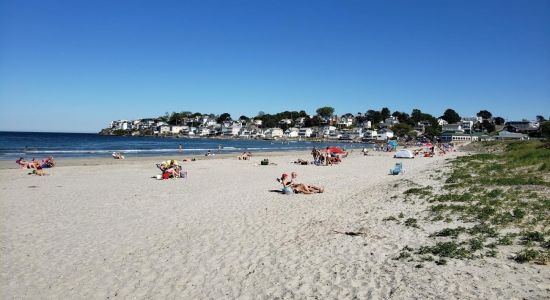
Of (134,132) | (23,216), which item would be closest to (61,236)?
(23,216)

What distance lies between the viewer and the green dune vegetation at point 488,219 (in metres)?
7.19

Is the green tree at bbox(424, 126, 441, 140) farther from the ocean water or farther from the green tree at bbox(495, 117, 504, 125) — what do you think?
the ocean water

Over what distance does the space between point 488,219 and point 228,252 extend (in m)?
6.28

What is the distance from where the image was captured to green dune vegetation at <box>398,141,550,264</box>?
7.19 metres

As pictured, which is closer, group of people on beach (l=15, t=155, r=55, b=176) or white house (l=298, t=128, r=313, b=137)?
group of people on beach (l=15, t=155, r=55, b=176)

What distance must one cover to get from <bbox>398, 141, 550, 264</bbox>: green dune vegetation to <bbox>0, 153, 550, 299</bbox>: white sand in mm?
430

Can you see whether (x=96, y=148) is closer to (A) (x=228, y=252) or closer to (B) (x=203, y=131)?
(A) (x=228, y=252)

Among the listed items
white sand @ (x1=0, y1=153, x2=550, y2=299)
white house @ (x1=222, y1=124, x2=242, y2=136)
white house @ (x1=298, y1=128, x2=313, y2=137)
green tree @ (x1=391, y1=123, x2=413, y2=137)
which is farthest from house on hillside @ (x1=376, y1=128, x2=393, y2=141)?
white sand @ (x1=0, y1=153, x2=550, y2=299)

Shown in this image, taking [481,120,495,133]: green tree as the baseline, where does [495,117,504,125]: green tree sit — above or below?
above

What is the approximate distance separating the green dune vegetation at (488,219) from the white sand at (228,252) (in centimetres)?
43

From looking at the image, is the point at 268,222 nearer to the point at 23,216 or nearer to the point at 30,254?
the point at 30,254

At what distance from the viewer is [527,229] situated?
8.32m

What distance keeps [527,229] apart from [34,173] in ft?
81.6

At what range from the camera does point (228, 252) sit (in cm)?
833
